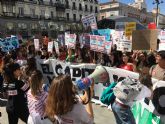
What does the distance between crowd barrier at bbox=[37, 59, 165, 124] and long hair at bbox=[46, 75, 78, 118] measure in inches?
69.0

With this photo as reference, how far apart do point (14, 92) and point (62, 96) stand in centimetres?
200

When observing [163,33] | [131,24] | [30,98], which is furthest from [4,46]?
[30,98]

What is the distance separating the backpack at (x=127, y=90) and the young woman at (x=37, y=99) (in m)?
0.90

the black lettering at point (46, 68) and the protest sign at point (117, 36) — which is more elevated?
the protest sign at point (117, 36)

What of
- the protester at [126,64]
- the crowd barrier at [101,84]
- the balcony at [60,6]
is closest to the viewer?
the crowd barrier at [101,84]

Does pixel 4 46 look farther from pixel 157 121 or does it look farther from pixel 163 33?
pixel 157 121

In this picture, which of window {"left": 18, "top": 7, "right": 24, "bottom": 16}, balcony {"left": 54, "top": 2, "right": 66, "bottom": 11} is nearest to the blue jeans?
window {"left": 18, "top": 7, "right": 24, "bottom": 16}

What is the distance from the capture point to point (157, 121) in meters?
4.36

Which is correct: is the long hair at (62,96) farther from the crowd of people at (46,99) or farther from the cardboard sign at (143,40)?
the cardboard sign at (143,40)

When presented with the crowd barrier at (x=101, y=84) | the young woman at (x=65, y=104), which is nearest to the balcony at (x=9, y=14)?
the crowd barrier at (x=101, y=84)

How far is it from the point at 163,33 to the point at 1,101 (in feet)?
14.3

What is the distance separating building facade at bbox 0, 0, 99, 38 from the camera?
52062mm

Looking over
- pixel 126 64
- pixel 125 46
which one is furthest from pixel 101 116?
pixel 125 46

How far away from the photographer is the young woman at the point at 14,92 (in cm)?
458
